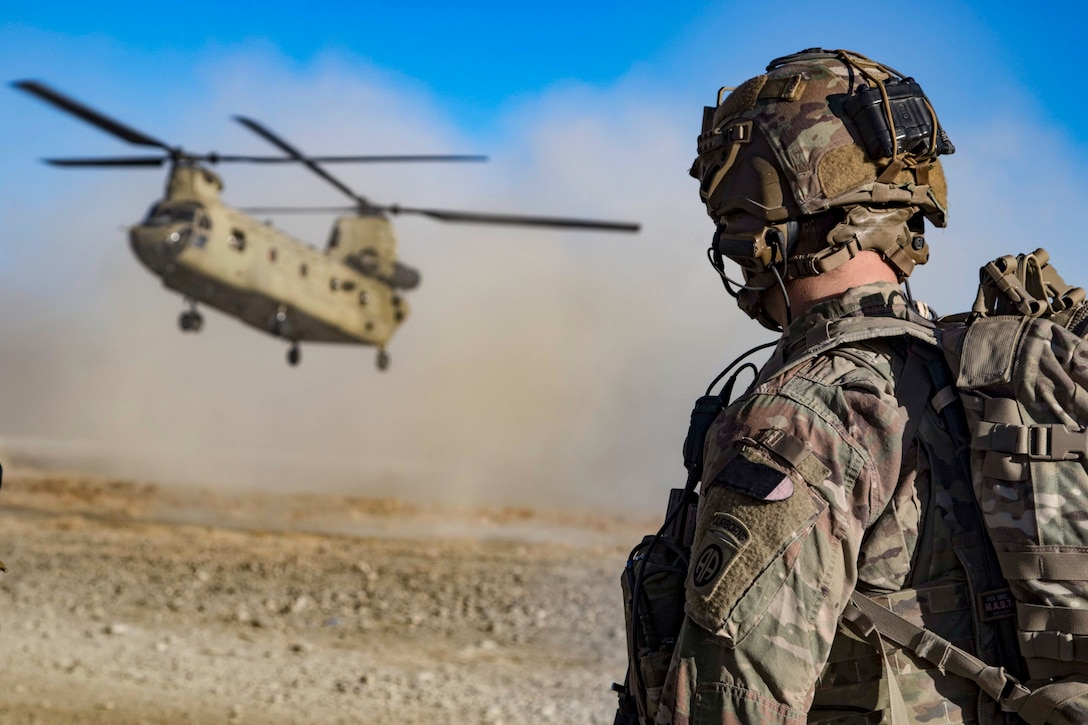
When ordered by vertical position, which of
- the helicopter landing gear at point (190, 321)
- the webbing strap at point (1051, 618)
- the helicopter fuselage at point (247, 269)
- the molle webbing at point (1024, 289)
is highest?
the helicopter fuselage at point (247, 269)

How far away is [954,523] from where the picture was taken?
1.84 metres

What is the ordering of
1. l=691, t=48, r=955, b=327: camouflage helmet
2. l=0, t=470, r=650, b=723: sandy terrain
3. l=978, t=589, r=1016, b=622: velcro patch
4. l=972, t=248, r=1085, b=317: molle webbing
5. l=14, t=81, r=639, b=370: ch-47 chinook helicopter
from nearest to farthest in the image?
l=978, t=589, r=1016, b=622: velcro patch < l=972, t=248, r=1085, b=317: molle webbing < l=691, t=48, r=955, b=327: camouflage helmet < l=0, t=470, r=650, b=723: sandy terrain < l=14, t=81, r=639, b=370: ch-47 chinook helicopter

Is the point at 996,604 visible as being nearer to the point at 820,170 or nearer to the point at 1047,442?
the point at 1047,442

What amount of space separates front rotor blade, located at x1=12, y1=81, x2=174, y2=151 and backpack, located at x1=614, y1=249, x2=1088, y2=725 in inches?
675

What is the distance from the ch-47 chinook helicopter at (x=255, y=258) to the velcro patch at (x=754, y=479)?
56.9 feet

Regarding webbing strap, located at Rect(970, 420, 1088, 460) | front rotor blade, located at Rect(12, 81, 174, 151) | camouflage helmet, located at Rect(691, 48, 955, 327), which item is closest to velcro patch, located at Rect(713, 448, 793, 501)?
webbing strap, located at Rect(970, 420, 1088, 460)

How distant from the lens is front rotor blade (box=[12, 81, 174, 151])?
55.4 ft

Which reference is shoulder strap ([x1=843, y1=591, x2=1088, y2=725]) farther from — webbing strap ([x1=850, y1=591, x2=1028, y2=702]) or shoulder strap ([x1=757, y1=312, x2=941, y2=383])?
shoulder strap ([x1=757, y1=312, x2=941, y2=383])

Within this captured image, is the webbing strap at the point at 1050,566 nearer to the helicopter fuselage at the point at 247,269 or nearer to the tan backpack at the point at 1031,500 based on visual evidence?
the tan backpack at the point at 1031,500

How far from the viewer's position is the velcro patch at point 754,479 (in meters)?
1.70

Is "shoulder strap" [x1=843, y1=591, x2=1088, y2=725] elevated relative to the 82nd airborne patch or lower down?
lower down

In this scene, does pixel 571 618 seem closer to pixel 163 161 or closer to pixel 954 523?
pixel 954 523

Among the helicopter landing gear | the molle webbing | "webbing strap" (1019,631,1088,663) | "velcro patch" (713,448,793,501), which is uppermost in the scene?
the helicopter landing gear

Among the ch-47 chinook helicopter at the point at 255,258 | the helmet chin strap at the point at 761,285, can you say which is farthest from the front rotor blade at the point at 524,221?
the helmet chin strap at the point at 761,285
